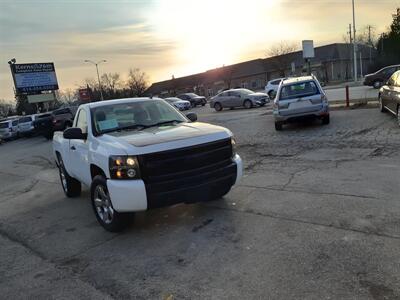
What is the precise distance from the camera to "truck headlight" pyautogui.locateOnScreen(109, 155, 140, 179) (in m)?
4.99

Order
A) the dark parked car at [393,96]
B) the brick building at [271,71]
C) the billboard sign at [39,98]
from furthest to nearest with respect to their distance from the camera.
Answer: the brick building at [271,71] → the billboard sign at [39,98] → the dark parked car at [393,96]

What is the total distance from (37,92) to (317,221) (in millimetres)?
58952

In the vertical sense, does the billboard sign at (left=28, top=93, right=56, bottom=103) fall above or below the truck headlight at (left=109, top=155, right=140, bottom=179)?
above

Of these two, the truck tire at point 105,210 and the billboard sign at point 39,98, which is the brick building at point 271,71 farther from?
the truck tire at point 105,210

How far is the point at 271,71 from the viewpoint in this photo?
8050cm

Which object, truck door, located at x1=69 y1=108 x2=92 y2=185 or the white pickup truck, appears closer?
the white pickup truck

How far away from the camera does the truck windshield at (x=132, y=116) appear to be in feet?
20.4

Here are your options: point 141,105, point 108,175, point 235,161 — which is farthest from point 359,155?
point 108,175

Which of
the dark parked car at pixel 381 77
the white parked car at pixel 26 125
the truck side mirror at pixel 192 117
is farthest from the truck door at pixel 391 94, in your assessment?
the white parked car at pixel 26 125

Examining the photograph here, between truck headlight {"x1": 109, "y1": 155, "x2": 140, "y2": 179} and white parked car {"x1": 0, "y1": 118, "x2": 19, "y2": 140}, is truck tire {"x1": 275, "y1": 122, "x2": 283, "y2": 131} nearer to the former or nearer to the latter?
truck headlight {"x1": 109, "y1": 155, "x2": 140, "y2": 179}

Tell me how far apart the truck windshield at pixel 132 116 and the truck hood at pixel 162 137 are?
302 mm

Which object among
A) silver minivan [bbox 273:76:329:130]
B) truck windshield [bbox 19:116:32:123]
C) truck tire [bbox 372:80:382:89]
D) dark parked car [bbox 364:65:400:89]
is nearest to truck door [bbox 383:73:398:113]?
silver minivan [bbox 273:76:329:130]

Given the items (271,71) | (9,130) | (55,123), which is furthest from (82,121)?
(271,71)

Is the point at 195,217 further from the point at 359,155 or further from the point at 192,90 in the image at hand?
the point at 192,90
